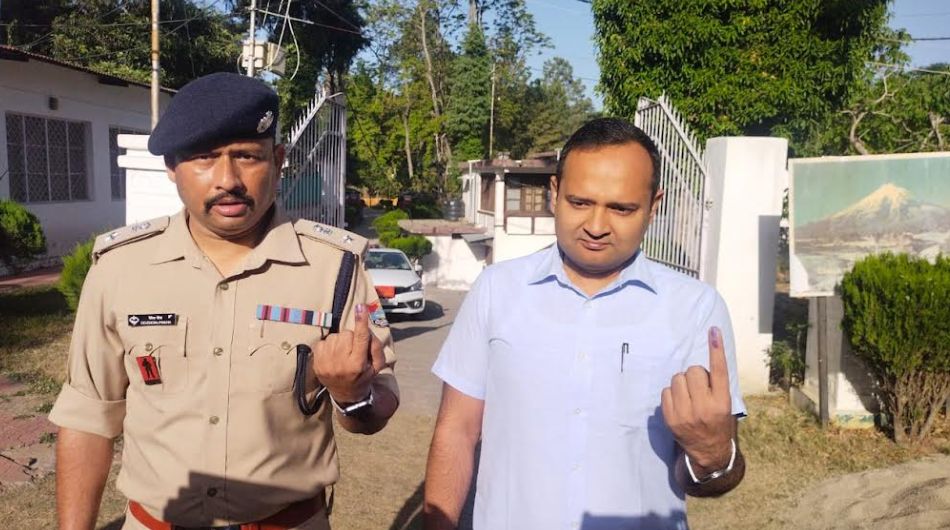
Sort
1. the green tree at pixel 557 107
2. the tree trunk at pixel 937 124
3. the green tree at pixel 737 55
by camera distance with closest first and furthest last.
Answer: the tree trunk at pixel 937 124
the green tree at pixel 737 55
the green tree at pixel 557 107

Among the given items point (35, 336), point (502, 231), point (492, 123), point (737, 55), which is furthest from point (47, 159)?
point (492, 123)

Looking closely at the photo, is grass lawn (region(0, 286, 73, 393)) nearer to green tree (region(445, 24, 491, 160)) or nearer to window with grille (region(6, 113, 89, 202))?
window with grille (region(6, 113, 89, 202))

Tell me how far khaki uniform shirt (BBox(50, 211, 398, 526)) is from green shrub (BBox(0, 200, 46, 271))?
8.70 metres

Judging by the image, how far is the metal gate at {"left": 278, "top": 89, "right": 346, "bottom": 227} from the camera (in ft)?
19.8

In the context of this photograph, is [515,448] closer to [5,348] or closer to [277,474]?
[277,474]

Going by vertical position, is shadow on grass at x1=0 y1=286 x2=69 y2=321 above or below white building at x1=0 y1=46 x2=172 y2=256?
below

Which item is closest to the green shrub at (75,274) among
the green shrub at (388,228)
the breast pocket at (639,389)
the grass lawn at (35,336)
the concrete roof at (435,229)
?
the grass lawn at (35,336)

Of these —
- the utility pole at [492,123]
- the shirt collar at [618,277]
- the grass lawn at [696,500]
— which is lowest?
the grass lawn at [696,500]

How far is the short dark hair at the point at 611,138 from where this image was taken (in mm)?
1865

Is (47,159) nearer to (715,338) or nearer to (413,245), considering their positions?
(413,245)

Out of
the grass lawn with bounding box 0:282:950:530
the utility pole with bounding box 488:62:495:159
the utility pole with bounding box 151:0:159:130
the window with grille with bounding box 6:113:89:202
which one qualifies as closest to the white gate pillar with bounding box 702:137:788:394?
the grass lawn with bounding box 0:282:950:530

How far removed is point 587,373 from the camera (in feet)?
5.90

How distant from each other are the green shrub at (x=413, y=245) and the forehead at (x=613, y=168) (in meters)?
17.6

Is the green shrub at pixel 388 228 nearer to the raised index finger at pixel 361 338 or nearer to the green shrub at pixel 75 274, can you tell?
the green shrub at pixel 75 274
